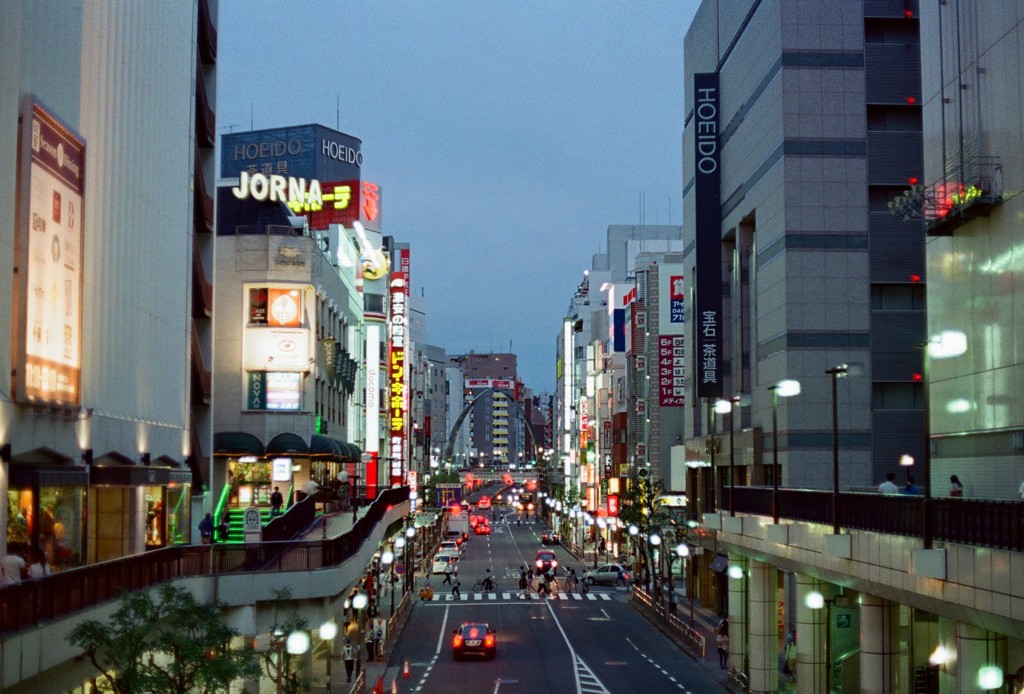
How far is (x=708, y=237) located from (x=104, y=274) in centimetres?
4187

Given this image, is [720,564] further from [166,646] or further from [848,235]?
[166,646]

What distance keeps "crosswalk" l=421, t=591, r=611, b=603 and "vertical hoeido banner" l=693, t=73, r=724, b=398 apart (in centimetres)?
2010

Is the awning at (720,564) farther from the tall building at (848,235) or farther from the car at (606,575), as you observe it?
the car at (606,575)

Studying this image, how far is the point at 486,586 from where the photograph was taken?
86.5 meters

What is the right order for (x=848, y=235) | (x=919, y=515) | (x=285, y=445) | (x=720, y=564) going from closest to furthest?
(x=919, y=515) → (x=848, y=235) → (x=285, y=445) → (x=720, y=564)

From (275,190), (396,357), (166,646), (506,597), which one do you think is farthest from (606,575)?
(166,646)

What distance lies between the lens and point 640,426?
4281 inches

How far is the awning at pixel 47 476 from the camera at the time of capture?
26.9 meters

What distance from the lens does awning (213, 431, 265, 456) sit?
57844 mm

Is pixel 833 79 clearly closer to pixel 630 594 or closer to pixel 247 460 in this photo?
pixel 247 460

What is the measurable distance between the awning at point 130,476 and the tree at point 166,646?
1004 centimetres

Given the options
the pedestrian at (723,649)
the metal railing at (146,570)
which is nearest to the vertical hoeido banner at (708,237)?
the pedestrian at (723,649)

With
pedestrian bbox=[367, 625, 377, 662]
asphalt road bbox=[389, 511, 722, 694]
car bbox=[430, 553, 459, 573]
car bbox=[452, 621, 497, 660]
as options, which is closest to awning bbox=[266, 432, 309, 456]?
pedestrian bbox=[367, 625, 377, 662]

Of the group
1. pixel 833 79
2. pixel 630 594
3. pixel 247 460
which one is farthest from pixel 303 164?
pixel 833 79
